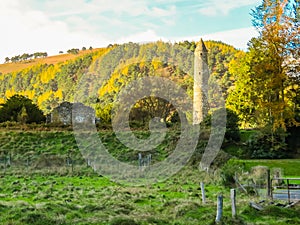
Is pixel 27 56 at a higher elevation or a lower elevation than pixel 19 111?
higher

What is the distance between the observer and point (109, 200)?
1664 cm

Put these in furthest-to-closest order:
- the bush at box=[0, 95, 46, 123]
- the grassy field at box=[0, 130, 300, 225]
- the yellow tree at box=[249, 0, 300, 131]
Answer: the bush at box=[0, 95, 46, 123], the yellow tree at box=[249, 0, 300, 131], the grassy field at box=[0, 130, 300, 225]

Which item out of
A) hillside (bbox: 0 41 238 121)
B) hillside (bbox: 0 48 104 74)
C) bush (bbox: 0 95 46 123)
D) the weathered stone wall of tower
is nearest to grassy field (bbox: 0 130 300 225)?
the weathered stone wall of tower

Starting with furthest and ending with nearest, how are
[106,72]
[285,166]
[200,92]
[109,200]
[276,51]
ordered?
[106,72], [200,92], [276,51], [285,166], [109,200]

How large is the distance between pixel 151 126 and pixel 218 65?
56394 millimetres

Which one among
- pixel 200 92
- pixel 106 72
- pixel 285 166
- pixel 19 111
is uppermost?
pixel 106 72

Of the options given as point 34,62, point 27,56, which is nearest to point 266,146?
point 34,62

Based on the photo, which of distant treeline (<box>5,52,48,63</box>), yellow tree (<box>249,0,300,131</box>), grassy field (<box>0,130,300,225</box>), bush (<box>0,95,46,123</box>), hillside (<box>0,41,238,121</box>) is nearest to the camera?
grassy field (<box>0,130,300,225</box>)

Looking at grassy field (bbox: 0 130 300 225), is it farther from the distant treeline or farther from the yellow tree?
the distant treeline

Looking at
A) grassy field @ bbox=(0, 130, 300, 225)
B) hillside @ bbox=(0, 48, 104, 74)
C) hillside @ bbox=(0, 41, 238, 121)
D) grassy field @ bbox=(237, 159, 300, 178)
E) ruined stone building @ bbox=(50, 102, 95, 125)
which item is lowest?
grassy field @ bbox=(0, 130, 300, 225)

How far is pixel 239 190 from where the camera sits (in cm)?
1877

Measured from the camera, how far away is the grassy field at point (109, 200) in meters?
12.7

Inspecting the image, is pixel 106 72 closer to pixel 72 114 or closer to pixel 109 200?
pixel 72 114

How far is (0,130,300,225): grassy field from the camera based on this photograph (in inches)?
499
